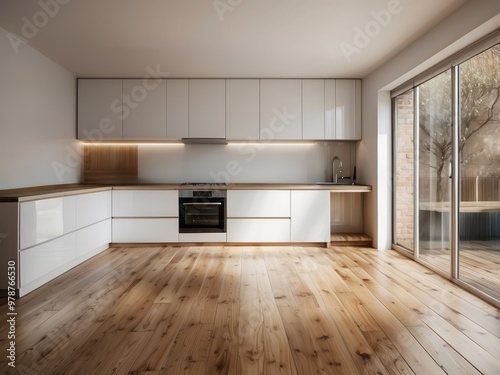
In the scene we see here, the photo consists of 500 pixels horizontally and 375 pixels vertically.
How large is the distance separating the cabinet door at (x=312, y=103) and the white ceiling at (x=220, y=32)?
0.36 m

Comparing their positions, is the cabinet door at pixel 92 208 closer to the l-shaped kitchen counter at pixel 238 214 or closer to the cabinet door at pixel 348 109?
the l-shaped kitchen counter at pixel 238 214

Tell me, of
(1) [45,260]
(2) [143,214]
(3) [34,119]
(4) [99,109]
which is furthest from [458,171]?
(4) [99,109]

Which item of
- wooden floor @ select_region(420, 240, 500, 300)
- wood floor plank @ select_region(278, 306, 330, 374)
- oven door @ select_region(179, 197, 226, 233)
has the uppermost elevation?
oven door @ select_region(179, 197, 226, 233)

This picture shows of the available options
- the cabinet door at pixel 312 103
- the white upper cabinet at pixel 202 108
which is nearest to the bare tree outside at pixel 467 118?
the cabinet door at pixel 312 103

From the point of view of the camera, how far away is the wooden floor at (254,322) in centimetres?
184

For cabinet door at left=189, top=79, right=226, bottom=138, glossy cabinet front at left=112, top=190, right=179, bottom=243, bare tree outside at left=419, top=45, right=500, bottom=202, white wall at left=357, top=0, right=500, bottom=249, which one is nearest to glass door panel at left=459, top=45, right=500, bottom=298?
bare tree outside at left=419, top=45, right=500, bottom=202

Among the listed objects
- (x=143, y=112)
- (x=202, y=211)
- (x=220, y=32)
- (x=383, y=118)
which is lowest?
(x=202, y=211)

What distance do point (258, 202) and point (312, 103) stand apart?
169 centimetres

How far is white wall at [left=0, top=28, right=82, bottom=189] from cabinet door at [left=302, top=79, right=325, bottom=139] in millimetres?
3353

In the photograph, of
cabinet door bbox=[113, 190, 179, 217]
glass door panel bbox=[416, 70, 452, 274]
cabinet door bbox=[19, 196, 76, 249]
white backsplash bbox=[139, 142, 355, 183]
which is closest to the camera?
cabinet door bbox=[19, 196, 76, 249]

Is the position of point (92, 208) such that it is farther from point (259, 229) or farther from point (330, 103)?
point (330, 103)

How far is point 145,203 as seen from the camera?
190 inches

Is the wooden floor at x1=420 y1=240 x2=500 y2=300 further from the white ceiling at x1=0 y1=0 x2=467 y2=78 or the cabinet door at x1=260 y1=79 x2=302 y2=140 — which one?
the cabinet door at x1=260 y1=79 x2=302 y2=140

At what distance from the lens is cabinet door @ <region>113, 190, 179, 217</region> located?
481 centimetres
